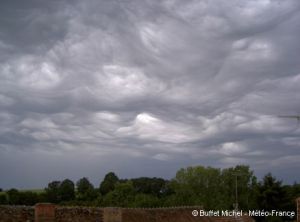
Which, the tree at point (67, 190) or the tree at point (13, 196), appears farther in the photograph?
the tree at point (67, 190)

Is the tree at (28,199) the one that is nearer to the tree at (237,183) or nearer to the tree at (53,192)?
the tree at (53,192)

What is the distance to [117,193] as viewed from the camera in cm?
7500

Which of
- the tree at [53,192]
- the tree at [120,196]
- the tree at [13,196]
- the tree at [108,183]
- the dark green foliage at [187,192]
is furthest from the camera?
the tree at [108,183]

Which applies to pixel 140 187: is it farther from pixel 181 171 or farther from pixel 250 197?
pixel 250 197

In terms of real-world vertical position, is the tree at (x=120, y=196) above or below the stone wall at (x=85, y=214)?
below

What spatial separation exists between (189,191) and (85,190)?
20.9m

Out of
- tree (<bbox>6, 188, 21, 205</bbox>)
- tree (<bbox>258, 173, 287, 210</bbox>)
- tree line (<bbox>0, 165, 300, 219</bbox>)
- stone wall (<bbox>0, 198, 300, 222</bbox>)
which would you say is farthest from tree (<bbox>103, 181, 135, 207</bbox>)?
stone wall (<bbox>0, 198, 300, 222</bbox>)

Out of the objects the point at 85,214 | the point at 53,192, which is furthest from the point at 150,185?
the point at 85,214

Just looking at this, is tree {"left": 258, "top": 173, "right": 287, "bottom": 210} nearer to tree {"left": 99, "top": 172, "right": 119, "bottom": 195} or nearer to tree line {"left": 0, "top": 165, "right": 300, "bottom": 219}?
tree line {"left": 0, "top": 165, "right": 300, "bottom": 219}

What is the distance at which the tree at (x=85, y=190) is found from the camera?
260 feet

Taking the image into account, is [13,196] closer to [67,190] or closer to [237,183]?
[67,190]

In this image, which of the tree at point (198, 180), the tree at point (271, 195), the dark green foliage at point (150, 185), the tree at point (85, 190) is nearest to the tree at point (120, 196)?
the tree at point (85, 190)

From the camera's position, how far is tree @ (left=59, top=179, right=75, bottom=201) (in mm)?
77688

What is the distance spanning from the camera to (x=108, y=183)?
302 feet
